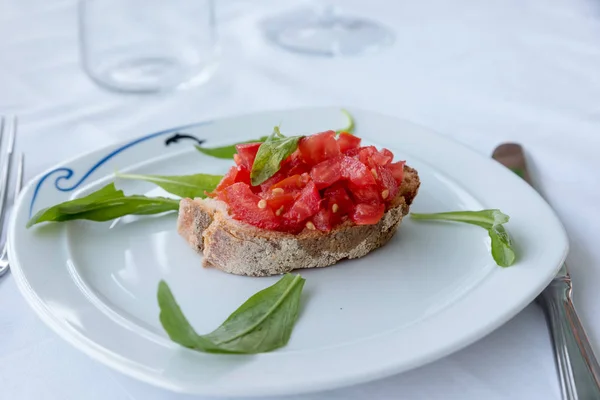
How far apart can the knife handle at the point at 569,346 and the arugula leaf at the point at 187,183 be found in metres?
1.02

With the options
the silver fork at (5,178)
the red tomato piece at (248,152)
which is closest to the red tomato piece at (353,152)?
the red tomato piece at (248,152)

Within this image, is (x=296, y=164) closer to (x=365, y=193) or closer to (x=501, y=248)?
→ (x=365, y=193)

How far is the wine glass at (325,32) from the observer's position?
3.70 meters

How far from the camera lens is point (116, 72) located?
11.3ft

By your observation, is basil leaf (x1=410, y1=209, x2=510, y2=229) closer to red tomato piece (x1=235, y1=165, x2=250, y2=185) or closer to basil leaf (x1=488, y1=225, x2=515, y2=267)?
basil leaf (x1=488, y1=225, x2=515, y2=267)

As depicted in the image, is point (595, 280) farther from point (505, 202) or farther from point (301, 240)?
point (301, 240)

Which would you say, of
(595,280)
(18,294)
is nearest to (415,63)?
(595,280)

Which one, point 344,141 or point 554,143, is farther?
point 554,143

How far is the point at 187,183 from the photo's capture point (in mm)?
2219

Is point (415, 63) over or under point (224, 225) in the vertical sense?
under

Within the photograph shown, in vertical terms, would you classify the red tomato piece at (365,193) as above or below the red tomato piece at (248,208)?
above

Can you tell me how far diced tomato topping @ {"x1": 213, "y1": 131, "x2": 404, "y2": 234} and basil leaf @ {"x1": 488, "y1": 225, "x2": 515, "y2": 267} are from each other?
301 mm

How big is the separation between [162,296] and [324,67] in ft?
7.47

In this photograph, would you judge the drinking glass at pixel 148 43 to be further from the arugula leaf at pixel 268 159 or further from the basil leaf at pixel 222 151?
the arugula leaf at pixel 268 159
